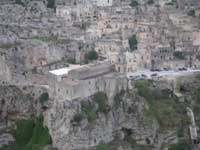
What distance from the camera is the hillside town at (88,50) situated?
53.0 meters

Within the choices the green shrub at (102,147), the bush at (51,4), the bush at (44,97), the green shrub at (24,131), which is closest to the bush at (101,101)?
the green shrub at (102,147)

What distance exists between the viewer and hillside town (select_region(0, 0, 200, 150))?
174ft

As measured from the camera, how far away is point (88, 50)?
2507 inches

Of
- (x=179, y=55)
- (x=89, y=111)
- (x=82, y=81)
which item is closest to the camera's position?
(x=82, y=81)

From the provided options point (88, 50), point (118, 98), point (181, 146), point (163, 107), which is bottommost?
point (181, 146)

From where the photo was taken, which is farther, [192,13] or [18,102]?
[192,13]

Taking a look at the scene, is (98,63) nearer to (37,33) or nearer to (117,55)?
(117,55)

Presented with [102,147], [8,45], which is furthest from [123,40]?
[102,147]

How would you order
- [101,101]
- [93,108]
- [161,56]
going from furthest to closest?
[161,56], [101,101], [93,108]

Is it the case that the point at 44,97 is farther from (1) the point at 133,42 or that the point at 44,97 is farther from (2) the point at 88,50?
(1) the point at 133,42

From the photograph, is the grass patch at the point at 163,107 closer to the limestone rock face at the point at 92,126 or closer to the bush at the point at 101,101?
the limestone rock face at the point at 92,126

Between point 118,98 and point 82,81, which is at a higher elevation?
point 82,81

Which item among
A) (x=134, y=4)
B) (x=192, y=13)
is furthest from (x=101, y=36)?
(x=134, y=4)

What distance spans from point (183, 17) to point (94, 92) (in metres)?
25.3
